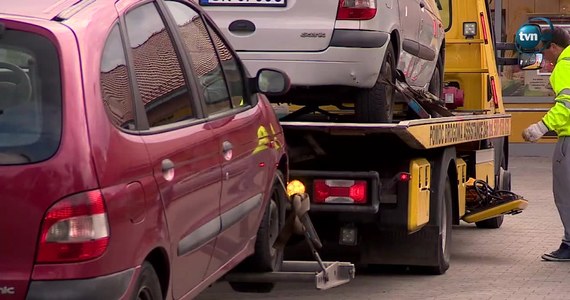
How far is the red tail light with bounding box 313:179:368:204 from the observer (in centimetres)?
829

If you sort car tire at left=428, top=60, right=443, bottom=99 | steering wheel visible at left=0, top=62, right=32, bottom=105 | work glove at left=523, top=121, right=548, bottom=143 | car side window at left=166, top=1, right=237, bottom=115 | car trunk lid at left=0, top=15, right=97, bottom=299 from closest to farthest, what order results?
1. car trunk lid at left=0, top=15, right=97, bottom=299
2. steering wheel visible at left=0, top=62, right=32, bottom=105
3. car side window at left=166, top=1, right=237, bottom=115
4. work glove at left=523, top=121, right=548, bottom=143
5. car tire at left=428, top=60, right=443, bottom=99

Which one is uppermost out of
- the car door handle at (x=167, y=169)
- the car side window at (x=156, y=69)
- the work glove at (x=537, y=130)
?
the car side window at (x=156, y=69)

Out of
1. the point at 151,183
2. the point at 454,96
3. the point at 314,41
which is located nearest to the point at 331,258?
the point at 314,41

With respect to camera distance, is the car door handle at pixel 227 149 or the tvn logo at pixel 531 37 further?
the tvn logo at pixel 531 37

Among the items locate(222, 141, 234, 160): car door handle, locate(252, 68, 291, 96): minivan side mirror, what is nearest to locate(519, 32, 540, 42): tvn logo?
locate(252, 68, 291, 96): minivan side mirror

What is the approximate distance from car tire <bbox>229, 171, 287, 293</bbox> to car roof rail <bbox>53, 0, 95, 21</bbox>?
2.22m

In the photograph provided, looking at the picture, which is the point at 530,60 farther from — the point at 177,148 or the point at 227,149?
the point at 177,148

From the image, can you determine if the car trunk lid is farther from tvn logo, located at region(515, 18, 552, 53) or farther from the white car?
tvn logo, located at region(515, 18, 552, 53)

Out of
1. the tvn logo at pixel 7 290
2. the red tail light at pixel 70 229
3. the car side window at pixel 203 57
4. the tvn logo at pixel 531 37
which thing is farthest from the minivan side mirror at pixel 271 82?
the tvn logo at pixel 531 37

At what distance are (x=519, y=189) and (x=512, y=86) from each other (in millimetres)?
6037

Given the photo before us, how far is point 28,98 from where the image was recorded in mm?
4039

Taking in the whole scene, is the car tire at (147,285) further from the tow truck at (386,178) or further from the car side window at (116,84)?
the tow truck at (386,178)

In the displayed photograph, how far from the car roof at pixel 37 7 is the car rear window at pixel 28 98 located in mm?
164

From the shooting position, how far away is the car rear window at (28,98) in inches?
156
